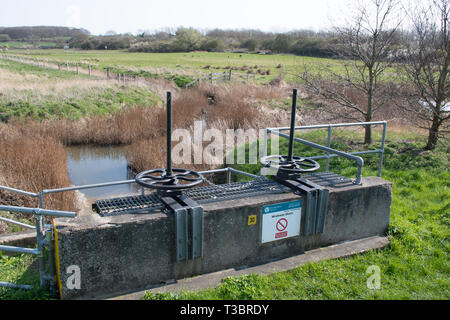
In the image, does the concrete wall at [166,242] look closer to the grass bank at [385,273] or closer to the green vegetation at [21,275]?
the grass bank at [385,273]

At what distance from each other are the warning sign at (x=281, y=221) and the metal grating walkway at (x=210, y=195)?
0.27m

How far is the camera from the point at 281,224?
509cm

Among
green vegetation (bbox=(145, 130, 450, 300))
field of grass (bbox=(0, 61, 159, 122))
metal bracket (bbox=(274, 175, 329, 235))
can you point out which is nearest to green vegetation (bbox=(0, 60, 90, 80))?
field of grass (bbox=(0, 61, 159, 122))

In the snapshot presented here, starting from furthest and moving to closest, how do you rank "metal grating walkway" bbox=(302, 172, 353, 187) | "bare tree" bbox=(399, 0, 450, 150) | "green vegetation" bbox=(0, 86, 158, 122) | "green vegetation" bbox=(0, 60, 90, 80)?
"green vegetation" bbox=(0, 60, 90, 80)
"green vegetation" bbox=(0, 86, 158, 122)
"bare tree" bbox=(399, 0, 450, 150)
"metal grating walkway" bbox=(302, 172, 353, 187)

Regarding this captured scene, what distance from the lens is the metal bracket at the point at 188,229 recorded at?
4387mm

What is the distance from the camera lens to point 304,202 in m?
5.23

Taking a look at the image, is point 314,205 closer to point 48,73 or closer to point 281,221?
point 281,221

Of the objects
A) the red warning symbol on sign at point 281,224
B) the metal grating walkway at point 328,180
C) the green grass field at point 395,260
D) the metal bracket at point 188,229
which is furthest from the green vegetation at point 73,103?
the red warning symbol on sign at point 281,224

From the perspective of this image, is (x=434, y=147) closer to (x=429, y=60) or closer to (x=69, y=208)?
(x=429, y=60)

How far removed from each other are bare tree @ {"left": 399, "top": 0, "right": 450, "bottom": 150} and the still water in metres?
8.93

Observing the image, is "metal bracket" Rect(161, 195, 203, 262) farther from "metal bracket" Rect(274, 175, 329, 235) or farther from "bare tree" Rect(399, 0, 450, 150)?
"bare tree" Rect(399, 0, 450, 150)

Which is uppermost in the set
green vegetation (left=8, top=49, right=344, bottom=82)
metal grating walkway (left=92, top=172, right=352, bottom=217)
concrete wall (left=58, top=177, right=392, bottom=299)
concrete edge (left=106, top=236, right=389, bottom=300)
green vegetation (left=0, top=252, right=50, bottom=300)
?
green vegetation (left=8, top=49, right=344, bottom=82)

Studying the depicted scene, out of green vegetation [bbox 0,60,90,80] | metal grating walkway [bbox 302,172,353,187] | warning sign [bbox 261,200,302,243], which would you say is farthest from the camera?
green vegetation [bbox 0,60,90,80]

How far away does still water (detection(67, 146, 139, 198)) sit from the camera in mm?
13219
